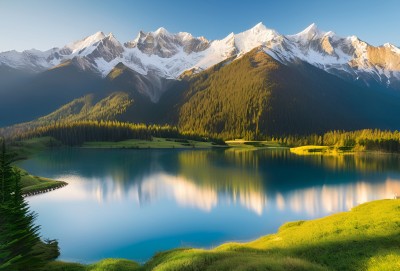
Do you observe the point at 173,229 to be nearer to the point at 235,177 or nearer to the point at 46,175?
the point at 235,177

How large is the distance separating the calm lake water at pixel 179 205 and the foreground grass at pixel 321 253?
2003 cm

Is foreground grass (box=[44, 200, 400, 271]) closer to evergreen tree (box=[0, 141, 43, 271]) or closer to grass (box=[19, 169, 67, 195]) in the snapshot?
evergreen tree (box=[0, 141, 43, 271])

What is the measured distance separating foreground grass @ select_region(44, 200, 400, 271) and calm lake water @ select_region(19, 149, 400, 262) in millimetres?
20027

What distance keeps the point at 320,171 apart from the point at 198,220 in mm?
96510

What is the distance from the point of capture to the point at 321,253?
97.5 feet

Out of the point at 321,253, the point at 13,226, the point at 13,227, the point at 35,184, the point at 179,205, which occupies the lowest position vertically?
the point at 179,205

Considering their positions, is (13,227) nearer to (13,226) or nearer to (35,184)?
(13,226)

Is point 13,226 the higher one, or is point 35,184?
point 13,226

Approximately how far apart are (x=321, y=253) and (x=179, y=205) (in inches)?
2163

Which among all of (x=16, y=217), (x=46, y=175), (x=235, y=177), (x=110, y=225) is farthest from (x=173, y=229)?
(x=46, y=175)

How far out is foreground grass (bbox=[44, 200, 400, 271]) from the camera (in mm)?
24203

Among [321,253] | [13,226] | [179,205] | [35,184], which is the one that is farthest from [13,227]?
[35,184]

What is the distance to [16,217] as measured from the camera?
28062 mm

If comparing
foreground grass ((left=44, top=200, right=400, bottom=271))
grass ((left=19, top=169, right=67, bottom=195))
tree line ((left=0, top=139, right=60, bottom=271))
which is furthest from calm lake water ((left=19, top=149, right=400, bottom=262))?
tree line ((left=0, top=139, right=60, bottom=271))
